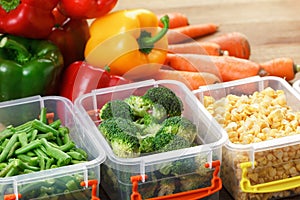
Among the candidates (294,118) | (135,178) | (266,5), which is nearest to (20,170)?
(135,178)

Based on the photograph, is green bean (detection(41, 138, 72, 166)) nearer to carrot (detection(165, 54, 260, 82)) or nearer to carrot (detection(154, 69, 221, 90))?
carrot (detection(154, 69, 221, 90))

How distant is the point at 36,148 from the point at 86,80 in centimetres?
45

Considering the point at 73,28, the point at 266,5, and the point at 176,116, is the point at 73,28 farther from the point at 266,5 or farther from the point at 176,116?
the point at 266,5

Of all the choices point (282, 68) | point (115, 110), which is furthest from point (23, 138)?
point (282, 68)

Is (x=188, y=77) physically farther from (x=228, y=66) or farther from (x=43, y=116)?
(x=43, y=116)

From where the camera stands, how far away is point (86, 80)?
2164 millimetres

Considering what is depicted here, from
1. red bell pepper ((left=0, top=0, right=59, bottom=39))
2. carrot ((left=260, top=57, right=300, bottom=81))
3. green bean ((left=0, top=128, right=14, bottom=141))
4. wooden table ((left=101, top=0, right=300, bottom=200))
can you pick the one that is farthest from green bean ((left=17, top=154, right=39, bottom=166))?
wooden table ((left=101, top=0, right=300, bottom=200))

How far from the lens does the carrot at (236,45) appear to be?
98.7 inches

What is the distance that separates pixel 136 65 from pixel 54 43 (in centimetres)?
27

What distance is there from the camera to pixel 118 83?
2154 mm

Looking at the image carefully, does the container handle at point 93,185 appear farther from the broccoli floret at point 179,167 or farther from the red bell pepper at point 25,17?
the red bell pepper at point 25,17

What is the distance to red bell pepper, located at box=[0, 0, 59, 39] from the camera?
216cm

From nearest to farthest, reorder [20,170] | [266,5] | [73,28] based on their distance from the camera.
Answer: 1. [20,170]
2. [73,28]
3. [266,5]

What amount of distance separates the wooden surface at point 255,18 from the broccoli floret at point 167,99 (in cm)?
72
